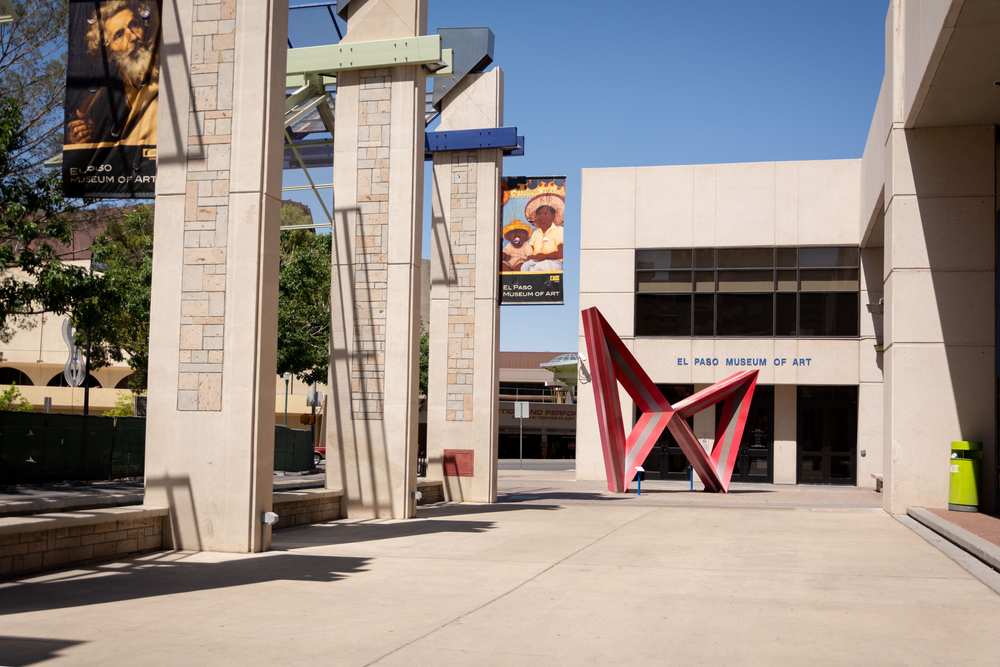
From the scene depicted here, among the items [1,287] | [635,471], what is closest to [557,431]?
[635,471]

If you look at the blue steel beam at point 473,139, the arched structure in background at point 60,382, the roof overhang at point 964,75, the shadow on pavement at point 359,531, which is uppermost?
the blue steel beam at point 473,139

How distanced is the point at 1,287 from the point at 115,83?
10041 millimetres

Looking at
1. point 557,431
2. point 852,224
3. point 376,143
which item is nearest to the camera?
point 376,143

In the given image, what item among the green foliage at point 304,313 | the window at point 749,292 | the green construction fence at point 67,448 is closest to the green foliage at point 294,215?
the green foliage at point 304,313

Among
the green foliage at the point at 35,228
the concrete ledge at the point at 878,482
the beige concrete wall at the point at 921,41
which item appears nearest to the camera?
the beige concrete wall at the point at 921,41

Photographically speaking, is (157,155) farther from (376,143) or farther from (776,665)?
(776,665)

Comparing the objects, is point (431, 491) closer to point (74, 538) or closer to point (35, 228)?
point (35, 228)

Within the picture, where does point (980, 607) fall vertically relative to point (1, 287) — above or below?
below

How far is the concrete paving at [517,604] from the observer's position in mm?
5930

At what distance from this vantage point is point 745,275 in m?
30.6

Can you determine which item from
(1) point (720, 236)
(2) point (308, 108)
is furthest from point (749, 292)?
(2) point (308, 108)

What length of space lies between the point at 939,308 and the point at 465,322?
981 centimetres

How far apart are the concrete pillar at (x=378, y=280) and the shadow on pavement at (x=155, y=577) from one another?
5.64 meters

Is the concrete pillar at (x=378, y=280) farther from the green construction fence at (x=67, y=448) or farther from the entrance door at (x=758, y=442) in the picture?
the entrance door at (x=758, y=442)
